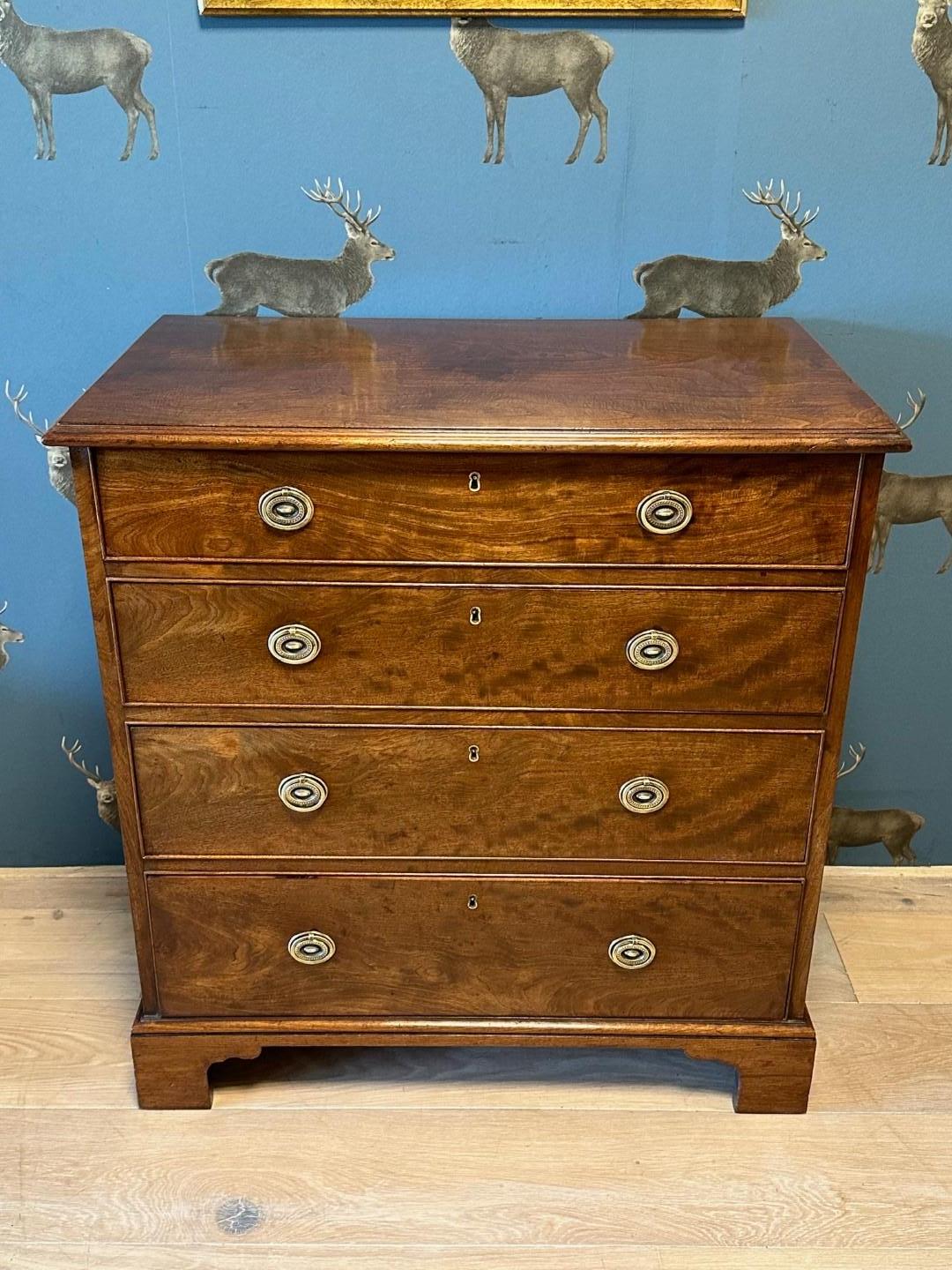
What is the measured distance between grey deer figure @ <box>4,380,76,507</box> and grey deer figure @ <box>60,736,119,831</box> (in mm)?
465

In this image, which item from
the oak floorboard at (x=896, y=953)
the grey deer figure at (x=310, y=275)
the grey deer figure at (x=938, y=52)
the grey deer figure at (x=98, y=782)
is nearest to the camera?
the grey deer figure at (x=938, y=52)

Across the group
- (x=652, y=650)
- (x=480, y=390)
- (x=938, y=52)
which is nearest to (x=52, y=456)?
(x=480, y=390)

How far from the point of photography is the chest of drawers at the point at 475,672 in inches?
62.5

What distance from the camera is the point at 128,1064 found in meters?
2.06

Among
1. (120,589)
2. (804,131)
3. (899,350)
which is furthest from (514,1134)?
(804,131)

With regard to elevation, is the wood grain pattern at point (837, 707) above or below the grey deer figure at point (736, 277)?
below

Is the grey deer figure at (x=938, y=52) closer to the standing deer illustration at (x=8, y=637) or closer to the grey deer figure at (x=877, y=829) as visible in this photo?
→ the grey deer figure at (x=877, y=829)

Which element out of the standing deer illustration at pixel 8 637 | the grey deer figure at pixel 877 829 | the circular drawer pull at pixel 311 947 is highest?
the standing deer illustration at pixel 8 637

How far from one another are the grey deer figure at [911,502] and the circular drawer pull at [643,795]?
68 cm

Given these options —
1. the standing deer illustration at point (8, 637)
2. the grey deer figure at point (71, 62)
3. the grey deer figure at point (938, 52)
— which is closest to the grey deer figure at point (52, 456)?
the standing deer illustration at point (8, 637)

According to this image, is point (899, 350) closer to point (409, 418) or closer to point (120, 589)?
point (409, 418)

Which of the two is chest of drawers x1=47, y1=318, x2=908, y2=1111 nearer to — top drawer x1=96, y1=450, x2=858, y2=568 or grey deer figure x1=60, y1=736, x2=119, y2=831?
top drawer x1=96, y1=450, x2=858, y2=568

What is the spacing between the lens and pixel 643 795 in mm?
1779

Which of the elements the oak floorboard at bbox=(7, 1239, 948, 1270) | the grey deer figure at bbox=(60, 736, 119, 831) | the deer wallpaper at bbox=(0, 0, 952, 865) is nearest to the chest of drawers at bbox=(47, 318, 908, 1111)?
the deer wallpaper at bbox=(0, 0, 952, 865)
